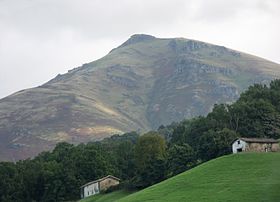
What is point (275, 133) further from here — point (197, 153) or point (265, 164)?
point (265, 164)

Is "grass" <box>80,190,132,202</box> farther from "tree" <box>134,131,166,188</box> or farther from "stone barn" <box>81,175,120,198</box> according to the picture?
"stone barn" <box>81,175,120,198</box>

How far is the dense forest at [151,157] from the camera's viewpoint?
103 meters

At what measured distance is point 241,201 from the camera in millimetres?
61375

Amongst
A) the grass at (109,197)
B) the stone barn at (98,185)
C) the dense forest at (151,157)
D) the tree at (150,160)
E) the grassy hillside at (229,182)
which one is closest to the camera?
the grassy hillside at (229,182)

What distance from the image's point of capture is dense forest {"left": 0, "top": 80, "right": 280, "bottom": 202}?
4070 inches

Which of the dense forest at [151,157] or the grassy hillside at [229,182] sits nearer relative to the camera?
the grassy hillside at [229,182]

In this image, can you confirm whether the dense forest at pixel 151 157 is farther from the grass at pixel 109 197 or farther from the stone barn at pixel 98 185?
the stone barn at pixel 98 185

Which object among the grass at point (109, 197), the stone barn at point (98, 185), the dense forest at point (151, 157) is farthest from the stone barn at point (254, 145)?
the stone barn at point (98, 185)

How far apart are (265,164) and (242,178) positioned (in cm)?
634

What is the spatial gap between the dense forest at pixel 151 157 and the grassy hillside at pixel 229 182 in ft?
57.2

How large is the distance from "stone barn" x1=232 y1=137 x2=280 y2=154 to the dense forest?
17.6ft

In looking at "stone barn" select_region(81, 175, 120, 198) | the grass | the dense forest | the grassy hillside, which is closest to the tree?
the dense forest

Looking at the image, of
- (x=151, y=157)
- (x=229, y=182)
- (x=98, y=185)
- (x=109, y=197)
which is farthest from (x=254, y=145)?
(x=98, y=185)

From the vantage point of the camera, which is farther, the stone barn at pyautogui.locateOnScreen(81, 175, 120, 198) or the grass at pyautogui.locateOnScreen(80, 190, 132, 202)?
the stone barn at pyautogui.locateOnScreen(81, 175, 120, 198)
